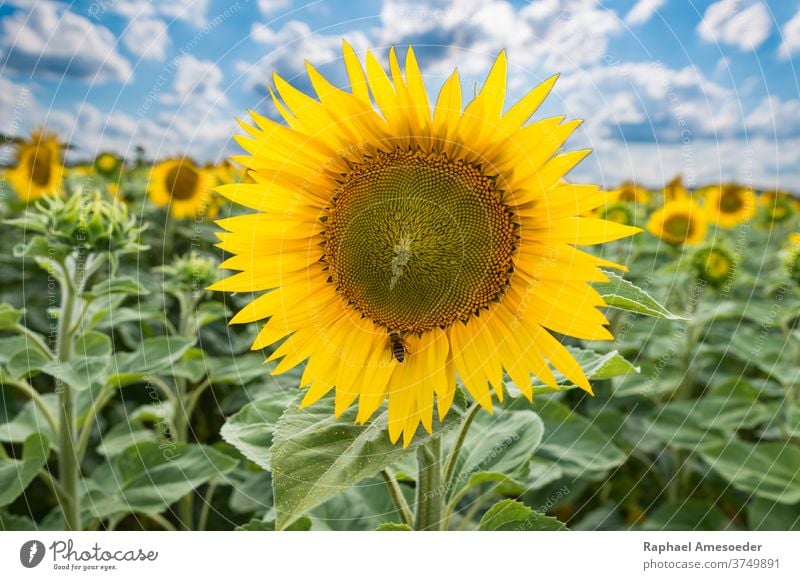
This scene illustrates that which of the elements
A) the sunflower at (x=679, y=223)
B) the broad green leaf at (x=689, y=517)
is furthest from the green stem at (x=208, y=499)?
the sunflower at (x=679, y=223)

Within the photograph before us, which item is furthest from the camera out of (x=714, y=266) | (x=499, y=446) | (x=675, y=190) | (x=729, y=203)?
(x=729, y=203)

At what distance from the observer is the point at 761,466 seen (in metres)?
0.96

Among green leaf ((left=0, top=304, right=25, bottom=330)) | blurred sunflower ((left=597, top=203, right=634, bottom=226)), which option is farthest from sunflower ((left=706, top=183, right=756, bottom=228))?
green leaf ((left=0, top=304, right=25, bottom=330))

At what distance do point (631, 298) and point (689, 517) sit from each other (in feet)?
2.40

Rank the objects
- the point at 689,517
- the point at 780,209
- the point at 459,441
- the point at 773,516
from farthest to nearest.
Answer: the point at 780,209 < the point at 689,517 < the point at 773,516 < the point at 459,441

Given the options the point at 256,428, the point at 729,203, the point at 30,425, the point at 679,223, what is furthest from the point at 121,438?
the point at 729,203

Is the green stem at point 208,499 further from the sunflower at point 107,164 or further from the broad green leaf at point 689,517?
the sunflower at point 107,164

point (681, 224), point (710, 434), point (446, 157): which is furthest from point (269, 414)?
point (681, 224)

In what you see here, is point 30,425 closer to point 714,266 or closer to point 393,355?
point 393,355

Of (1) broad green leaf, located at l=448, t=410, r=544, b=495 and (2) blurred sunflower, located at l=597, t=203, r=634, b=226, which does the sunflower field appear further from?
(2) blurred sunflower, located at l=597, t=203, r=634, b=226

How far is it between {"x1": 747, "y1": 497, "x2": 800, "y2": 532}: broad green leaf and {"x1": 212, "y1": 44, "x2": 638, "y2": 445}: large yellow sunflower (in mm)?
636

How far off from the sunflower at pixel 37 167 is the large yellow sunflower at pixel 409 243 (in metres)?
1.43

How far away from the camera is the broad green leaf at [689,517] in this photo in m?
0.98
